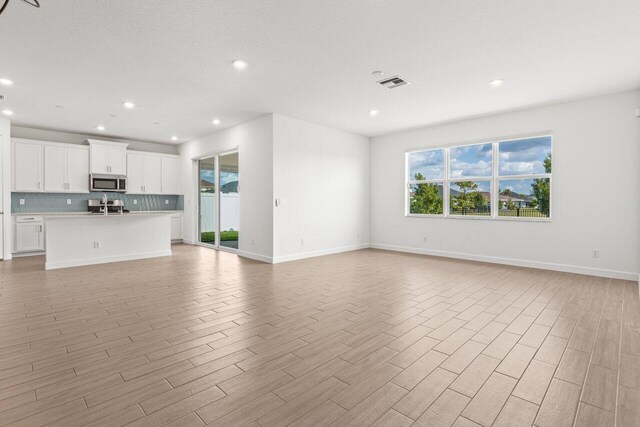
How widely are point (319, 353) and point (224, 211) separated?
607cm

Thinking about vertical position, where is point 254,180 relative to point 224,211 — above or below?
above

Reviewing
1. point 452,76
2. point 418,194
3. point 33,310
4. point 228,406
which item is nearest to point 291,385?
point 228,406

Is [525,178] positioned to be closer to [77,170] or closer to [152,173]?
[152,173]

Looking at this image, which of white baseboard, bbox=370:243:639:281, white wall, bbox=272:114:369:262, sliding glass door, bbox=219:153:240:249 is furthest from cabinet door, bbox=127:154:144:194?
white baseboard, bbox=370:243:639:281

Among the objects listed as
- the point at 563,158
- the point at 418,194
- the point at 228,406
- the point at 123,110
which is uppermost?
the point at 123,110

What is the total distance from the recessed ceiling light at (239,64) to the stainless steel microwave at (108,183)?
19.1 feet

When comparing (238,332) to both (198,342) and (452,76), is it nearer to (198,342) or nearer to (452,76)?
(198,342)

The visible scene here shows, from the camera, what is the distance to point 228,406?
180cm

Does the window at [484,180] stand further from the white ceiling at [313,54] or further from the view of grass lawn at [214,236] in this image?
the view of grass lawn at [214,236]

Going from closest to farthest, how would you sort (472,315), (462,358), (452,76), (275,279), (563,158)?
(462,358), (472,315), (452,76), (275,279), (563,158)

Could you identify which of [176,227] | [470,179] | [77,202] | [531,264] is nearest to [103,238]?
[77,202]

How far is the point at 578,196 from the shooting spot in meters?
5.19

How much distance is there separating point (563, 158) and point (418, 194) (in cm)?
275

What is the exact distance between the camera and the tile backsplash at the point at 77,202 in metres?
7.19
